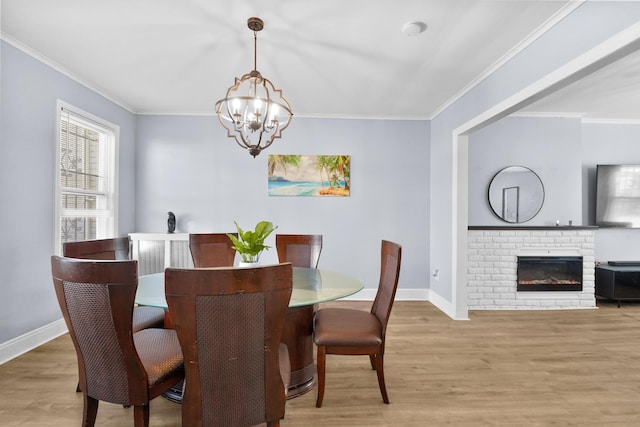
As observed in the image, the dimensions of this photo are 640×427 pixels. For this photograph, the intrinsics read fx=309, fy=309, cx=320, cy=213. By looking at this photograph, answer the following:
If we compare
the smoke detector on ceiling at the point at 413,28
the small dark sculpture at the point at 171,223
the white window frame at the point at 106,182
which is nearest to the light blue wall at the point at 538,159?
the smoke detector on ceiling at the point at 413,28

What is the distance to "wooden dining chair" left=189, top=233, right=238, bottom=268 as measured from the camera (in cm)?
289

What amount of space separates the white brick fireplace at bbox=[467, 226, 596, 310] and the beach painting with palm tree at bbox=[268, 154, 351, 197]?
1.94m

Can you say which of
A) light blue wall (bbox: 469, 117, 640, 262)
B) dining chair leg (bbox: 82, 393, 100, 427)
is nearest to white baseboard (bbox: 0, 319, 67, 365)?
dining chair leg (bbox: 82, 393, 100, 427)

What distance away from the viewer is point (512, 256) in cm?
404

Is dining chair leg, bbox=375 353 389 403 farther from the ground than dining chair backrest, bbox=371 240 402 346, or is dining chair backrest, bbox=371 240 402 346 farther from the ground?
dining chair backrest, bbox=371 240 402 346

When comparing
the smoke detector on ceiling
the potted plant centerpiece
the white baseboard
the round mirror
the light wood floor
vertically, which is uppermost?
the smoke detector on ceiling

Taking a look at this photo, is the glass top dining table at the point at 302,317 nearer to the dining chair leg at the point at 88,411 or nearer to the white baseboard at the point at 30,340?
the dining chair leg at the point at 88,411

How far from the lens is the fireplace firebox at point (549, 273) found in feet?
13.2

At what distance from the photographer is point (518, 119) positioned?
4.20 metres

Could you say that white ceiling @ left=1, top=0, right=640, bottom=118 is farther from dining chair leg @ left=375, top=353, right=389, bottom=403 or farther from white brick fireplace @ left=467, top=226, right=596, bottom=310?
dining chair leg @ left=375, top=353, right=389, bottom=403

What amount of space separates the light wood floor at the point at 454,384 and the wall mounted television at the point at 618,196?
65.1 inches

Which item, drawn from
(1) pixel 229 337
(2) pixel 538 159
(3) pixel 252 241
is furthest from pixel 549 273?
(1) pixel 229 337

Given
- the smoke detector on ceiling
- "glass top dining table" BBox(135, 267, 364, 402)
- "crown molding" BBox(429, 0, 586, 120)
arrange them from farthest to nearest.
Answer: the smoke detector on ceiling < "crown molding" BBox(429, 0, 586, 120) < "glass top dining table" BBox(135, 267, 364, 402)

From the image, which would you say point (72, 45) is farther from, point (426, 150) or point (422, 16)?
point (426, 150)
